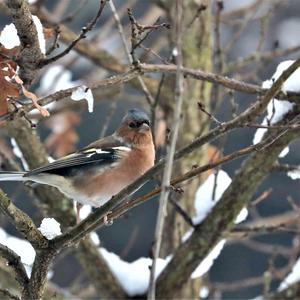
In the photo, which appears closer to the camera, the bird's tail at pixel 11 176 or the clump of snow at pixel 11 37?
the clump of snow at pixel 11 37

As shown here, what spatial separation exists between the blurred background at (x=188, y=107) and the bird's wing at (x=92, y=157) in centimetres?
20

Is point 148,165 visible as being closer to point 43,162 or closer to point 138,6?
point 43,162

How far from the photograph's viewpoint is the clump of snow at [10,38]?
2.71 metres

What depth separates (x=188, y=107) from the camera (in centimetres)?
478

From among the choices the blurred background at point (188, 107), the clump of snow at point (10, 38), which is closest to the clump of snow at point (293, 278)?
the blurred background at point (188, 107)

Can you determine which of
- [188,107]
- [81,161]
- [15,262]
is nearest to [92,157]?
[81,161]

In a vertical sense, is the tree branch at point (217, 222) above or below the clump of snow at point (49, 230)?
above

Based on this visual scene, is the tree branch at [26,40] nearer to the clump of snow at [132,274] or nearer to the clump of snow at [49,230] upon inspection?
the clump of snow at [49,230]

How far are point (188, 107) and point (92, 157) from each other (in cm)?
120

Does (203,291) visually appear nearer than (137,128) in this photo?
No

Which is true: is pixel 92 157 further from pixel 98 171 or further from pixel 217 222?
pixel 217 222

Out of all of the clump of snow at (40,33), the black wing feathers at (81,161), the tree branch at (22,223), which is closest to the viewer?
the tree branch at (22,223)

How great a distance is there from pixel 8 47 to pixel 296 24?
9.52 meters

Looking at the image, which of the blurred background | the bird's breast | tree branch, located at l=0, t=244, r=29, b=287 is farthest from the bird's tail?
tree branch, located at l=0, t=244, r=29, b=287
